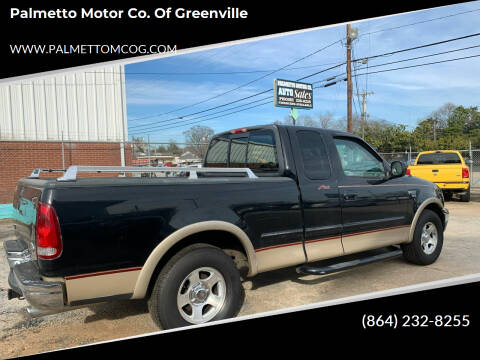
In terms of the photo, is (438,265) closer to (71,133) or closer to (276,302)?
(276,302)

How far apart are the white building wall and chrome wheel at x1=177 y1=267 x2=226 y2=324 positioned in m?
9.91

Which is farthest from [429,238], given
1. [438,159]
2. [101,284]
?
[438,159]

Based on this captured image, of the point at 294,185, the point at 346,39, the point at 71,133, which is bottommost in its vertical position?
the point at 294,185

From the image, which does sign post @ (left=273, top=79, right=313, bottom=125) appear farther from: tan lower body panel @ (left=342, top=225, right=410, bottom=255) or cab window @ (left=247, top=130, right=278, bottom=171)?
cab window @ (left=247, top=130, right=278, bottom=171)

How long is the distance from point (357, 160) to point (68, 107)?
34.1 feet

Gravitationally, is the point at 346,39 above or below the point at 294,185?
above

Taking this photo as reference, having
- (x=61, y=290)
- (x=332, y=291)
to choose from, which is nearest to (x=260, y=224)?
(x=332, y=291)

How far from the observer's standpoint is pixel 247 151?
4551 mm

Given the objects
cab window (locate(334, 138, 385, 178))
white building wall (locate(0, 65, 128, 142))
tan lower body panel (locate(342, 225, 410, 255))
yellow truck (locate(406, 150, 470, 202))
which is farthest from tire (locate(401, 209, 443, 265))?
white building wall (locate(0, 65, 128, 142))

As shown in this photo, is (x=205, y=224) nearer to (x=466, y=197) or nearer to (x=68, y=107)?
(x=68, y=107)

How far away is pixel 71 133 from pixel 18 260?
A: 1003 centimetres

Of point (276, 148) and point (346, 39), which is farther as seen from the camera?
point (346, 39)

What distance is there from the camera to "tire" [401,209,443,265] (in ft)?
16.6

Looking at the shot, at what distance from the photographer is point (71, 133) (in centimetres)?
1203
